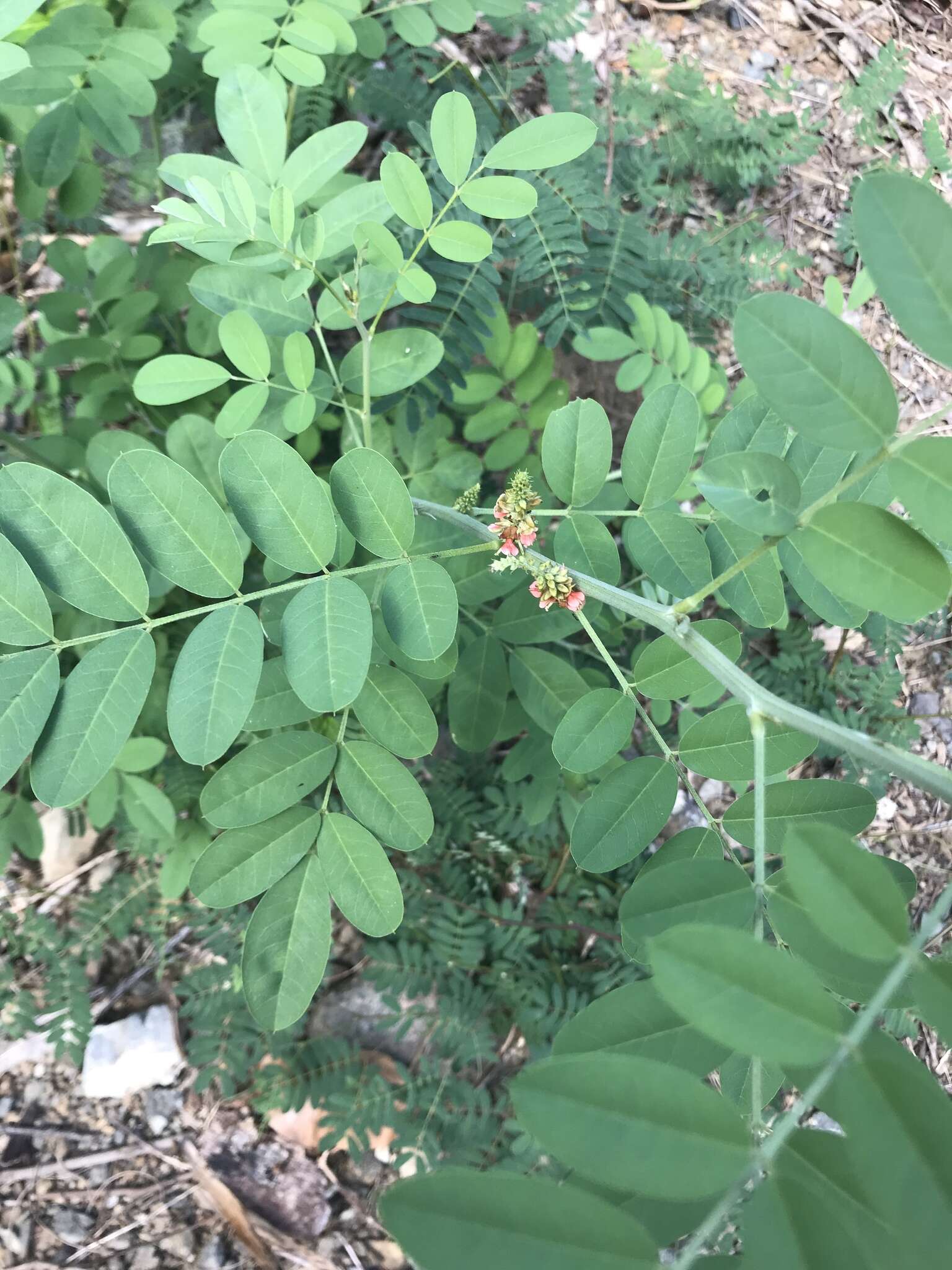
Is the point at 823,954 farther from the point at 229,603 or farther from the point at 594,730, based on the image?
the point at 229,603

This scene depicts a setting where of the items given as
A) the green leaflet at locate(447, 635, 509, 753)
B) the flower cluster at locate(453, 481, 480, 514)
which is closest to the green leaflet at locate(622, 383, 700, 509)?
the flower cluster at locate(453, 481, 480, 514)

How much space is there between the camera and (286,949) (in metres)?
1.20

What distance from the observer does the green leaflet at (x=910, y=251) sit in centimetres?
80

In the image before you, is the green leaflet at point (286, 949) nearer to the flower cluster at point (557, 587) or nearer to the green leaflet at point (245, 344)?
the flower cluster at point (557, 587)

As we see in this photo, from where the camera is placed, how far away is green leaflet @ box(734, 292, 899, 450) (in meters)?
0.88

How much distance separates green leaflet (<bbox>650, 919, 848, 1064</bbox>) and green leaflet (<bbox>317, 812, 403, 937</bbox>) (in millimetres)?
555

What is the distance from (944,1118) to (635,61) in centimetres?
316

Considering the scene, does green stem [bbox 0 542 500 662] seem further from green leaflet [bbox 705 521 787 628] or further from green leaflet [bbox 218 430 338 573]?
green leaflet [bbox 705 521 787 628]

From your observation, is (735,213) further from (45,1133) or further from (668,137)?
(45,1133)

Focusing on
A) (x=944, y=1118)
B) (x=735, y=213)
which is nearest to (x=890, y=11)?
(x=735, y=213)

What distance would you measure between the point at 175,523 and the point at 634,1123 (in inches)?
37.4

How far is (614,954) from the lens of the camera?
232 centimetres

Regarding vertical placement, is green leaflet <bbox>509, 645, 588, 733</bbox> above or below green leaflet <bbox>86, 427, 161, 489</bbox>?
below

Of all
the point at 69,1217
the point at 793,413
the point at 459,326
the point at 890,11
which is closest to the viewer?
the point at 793,413
